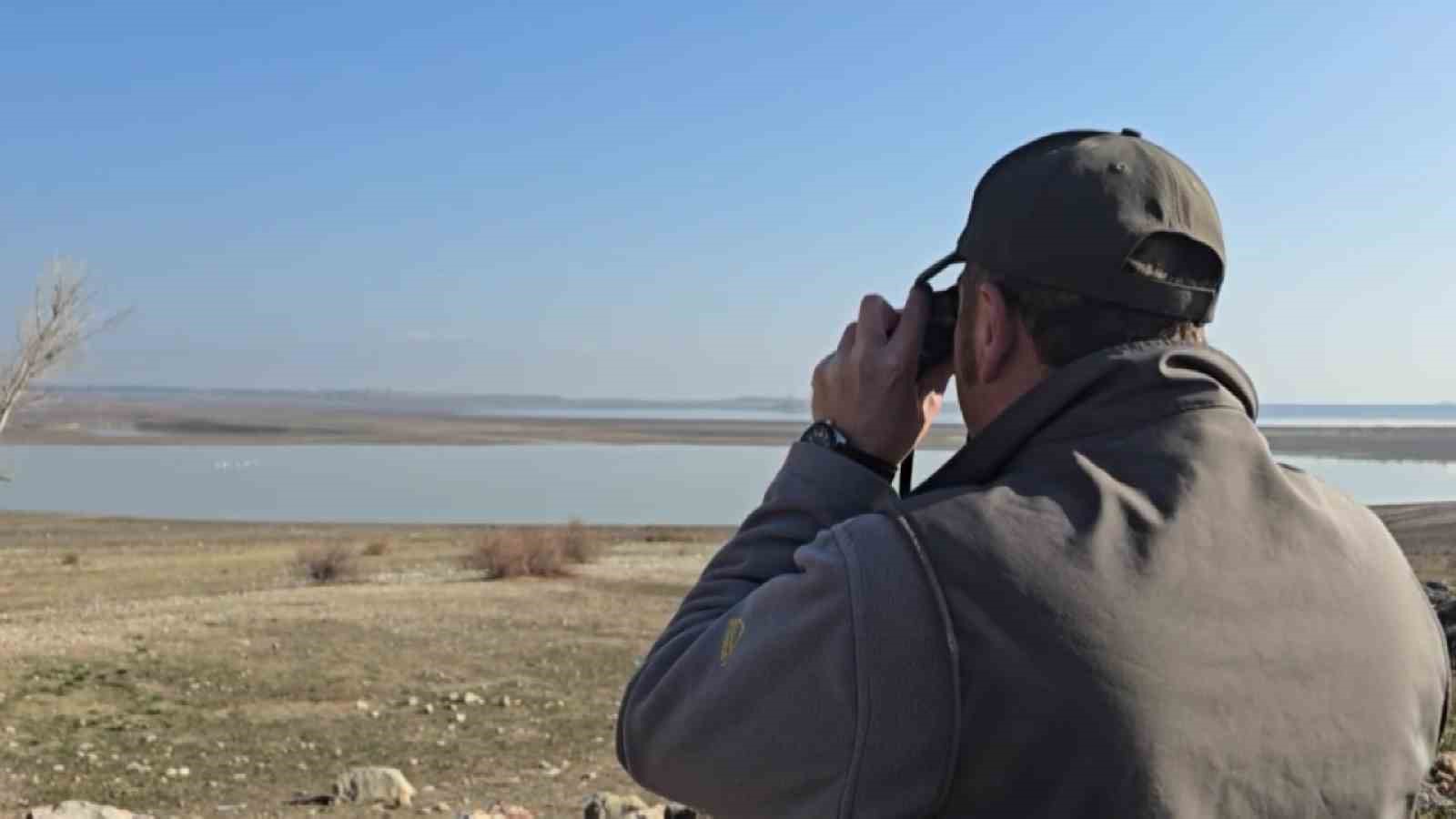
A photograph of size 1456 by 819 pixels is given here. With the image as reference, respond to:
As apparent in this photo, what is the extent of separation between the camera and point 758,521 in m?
1.65

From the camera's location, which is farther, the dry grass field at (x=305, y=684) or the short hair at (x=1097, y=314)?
the dry grass field at (x=305, y=684)

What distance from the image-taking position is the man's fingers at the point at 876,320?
66.4 inches

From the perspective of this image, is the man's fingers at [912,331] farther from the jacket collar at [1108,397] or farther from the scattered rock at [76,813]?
the scattered rock at [76,813]

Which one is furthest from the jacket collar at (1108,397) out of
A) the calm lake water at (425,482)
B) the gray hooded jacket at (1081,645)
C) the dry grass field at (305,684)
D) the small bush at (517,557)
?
the calm lake water at (425,482)

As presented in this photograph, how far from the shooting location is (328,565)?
20.4 m

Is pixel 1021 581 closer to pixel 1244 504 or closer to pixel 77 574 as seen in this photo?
pixel 1244 504

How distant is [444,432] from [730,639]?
85.3 metres

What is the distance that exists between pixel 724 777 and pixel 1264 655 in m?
0.57

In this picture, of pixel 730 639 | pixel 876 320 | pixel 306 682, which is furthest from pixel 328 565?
pixel 730 639

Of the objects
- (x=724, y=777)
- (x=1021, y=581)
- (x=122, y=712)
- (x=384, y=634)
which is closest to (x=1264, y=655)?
(x=1021, y=581)

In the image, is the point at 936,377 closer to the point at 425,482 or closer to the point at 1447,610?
the point at 1447,610

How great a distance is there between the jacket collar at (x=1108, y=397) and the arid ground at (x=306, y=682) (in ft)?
20.7

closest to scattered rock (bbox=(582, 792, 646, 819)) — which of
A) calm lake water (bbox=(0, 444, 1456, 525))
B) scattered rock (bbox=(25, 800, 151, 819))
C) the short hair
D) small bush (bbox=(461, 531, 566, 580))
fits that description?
scattered rock (bbox=(25, 800, 151, 819))

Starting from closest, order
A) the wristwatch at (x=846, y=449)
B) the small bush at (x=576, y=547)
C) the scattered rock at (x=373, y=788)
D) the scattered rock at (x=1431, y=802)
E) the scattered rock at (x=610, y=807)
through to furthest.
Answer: the wristwatch at (x=846, y=449) < the scattered rock at (x=1431, y=802) < the scattered rock at (x=610, y=807) < the scattered rock at (x=373, y=788) < the small bush at (x=576, y=547)
